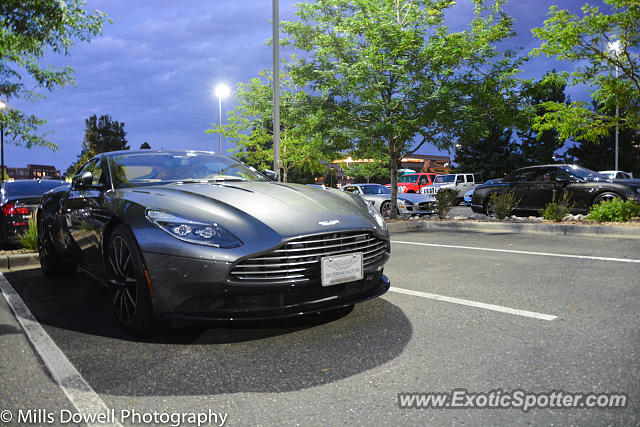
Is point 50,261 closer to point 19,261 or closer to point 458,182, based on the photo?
point 19,261

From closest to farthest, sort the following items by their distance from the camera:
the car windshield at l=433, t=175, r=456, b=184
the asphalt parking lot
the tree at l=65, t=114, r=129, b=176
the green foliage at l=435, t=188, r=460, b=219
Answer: the asphalt parking lot
the green foliage at l=435, t=188, r=460, b=219
the car windshield at l=433, t=175, r=456, b=184
the tree at l=65, t=114, r=129, b=176

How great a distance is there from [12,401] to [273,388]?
1.30m

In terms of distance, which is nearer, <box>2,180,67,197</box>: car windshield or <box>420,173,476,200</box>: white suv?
<box>2,180,67,197</box>: car windshield

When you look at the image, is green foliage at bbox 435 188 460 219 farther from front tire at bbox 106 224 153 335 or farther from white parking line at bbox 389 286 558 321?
front tire at bbox 106 224 153 335

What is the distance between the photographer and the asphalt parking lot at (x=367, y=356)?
2295 millimetres

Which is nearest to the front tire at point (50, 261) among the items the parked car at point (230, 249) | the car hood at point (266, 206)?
the parked car at point (230, 249)

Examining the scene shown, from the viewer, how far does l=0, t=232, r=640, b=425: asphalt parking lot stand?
229 centimetres

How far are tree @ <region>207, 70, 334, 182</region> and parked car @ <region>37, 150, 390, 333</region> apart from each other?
30.9 ft

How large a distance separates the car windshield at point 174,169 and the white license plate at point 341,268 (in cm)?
174

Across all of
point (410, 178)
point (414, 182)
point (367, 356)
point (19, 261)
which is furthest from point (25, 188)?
point (410, 178)

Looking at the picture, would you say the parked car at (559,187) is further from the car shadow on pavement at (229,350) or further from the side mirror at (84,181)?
the side mirror at (84,181)

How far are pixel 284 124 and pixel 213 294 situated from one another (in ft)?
43.5

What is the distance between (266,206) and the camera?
135 inches

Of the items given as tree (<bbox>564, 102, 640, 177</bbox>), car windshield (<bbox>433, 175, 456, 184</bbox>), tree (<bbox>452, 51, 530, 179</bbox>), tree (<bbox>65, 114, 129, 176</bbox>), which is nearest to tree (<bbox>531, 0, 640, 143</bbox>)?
tree (<bbox>452, 51, 530, 179</bbox>)
